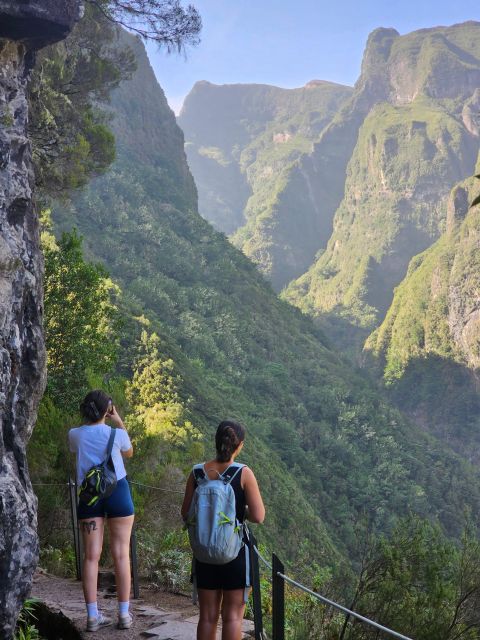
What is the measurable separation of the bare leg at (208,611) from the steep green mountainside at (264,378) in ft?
54.2

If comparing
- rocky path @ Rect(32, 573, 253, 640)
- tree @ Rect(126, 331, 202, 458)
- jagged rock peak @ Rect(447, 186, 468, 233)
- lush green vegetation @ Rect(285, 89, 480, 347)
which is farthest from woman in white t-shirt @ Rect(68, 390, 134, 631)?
lush green vegetation @ Rect(285, 89, 480, 347)

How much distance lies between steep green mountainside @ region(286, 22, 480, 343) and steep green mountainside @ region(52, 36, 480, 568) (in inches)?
2807

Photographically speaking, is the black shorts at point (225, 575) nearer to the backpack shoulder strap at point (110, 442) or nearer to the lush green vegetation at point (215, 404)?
the backpack shoulder strap at point (110, 442)

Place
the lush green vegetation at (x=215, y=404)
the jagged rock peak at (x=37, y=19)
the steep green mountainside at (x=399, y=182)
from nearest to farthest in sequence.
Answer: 1. the jagged rock peak at (x=37, y=19)
2. the lush green vegetation at (x=215, y=404)
3. the steep green mountainside at (x=399, y=182)

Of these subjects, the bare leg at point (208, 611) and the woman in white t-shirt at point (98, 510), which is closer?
the bare leg at point (208, 611)

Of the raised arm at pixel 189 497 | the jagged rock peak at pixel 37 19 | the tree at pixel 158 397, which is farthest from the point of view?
the tree at pixel 158 397

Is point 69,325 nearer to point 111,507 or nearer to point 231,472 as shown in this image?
point 111,507

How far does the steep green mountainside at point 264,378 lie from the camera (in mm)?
26172

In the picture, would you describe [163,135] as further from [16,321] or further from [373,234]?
[373,234]

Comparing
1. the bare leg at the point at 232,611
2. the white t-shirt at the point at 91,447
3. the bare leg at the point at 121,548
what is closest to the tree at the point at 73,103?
the white t-shirt at the point at 91,447

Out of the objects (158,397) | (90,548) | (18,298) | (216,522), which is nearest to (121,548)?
(90,548)

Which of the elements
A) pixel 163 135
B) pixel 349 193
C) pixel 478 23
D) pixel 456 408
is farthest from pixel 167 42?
pixel 478 23

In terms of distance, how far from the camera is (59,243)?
451 inches

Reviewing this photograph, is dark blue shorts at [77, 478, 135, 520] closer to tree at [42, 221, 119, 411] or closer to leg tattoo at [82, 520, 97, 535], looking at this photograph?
leg tattoo at [82, 520, 97, 535]
